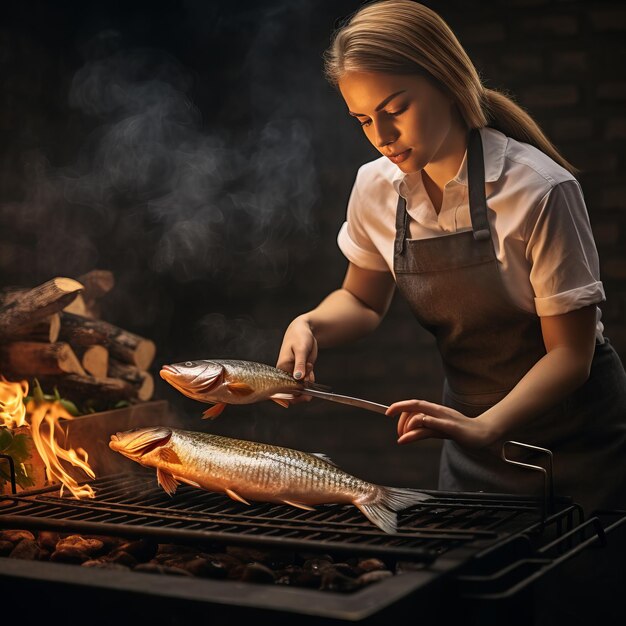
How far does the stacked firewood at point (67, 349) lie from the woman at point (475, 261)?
4.05 ft

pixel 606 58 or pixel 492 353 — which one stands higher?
pixel 606 58

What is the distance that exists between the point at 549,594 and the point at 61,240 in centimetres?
298

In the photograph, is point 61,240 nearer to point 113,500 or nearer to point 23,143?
point 23,143

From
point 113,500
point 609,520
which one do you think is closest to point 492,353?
point 609,520

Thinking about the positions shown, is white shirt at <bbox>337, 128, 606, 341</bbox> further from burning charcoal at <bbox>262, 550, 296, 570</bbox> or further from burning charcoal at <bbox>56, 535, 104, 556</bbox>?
burning charcoal at <bbox>56, 535, 104, 556</bbox>

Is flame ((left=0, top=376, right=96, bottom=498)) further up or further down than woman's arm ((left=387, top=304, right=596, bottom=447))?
further down

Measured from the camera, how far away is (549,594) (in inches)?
111

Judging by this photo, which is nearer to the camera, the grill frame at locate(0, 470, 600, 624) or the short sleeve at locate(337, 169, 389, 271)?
the grill frame at locate(0, 470, 600, 624)

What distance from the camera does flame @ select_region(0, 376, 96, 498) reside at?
3.01 meters

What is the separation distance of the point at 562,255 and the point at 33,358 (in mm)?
2294

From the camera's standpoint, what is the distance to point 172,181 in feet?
16.4

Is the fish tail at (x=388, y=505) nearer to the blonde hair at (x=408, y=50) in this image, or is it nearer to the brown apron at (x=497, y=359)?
the brown apron at (x=497, y=359)

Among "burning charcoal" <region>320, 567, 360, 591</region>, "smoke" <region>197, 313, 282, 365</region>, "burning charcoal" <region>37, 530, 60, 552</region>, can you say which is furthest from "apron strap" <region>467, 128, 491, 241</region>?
"smoke" <region>197, 313, 282, 365</region>

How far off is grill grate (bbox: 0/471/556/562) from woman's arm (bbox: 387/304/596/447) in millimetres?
197
